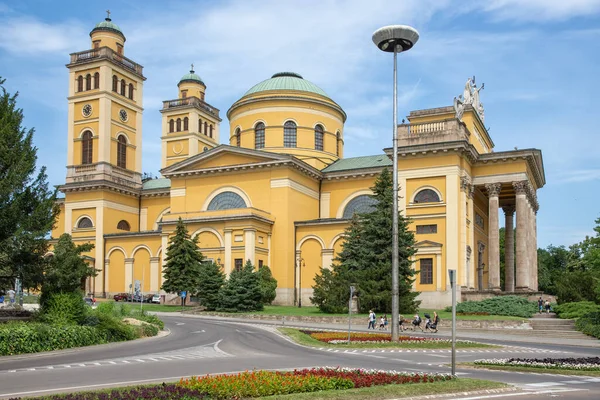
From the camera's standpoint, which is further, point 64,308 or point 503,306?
point 503,306

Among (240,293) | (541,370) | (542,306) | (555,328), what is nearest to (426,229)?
(542,306)

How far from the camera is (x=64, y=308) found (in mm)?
27125

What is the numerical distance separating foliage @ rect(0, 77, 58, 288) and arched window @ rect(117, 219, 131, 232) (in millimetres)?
44946

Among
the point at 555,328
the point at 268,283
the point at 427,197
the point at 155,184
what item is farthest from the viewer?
the point at 155,184

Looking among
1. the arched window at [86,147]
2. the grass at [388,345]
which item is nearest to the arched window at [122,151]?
the arched window at [86,147]

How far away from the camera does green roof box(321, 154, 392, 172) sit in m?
65.1

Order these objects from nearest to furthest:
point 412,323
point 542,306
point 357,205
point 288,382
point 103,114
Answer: point 288,382 → point 412,323 → point 542,306 → point 357,205 → point 103,114

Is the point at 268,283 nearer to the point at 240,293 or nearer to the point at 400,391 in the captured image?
the point at 240,293

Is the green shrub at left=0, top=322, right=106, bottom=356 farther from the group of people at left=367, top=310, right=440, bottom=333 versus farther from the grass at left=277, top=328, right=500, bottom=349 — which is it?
the group of people at left=367, top=310, right=440, bottom=333

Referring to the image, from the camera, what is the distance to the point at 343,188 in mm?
64875

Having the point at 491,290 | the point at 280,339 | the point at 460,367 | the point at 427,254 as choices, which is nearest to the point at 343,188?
the point at 427,254

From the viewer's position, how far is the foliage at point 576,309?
40.8m

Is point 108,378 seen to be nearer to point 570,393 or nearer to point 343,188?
point 570,393

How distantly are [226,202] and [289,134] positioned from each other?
9907 millimetres
